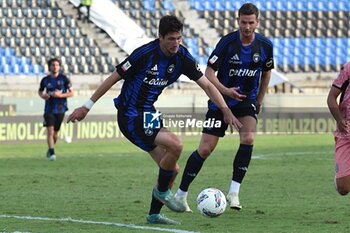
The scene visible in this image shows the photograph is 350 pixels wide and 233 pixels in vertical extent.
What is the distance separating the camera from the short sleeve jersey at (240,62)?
36.1 feet

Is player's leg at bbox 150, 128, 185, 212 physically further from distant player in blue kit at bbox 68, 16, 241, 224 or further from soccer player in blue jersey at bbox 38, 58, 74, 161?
soccer player in blue jersey at bbox 38, 58, 74, 161

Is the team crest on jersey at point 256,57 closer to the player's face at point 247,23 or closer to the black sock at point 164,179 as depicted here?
Answer: the player's face at point 247,23

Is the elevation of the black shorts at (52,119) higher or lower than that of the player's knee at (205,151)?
lower

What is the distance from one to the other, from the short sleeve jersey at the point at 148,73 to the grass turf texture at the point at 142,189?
1.19m

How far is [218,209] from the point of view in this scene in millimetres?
9656

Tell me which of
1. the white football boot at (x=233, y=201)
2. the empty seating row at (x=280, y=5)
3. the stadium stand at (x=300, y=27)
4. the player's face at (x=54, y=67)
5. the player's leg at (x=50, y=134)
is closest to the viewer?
the white football boot at (x=233, y=201)

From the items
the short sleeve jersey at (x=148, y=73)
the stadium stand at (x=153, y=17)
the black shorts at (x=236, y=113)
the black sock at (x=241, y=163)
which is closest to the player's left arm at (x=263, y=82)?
the black shorts at (x=236, y=113)

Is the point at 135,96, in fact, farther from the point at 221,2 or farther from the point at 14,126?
the point at 221,2

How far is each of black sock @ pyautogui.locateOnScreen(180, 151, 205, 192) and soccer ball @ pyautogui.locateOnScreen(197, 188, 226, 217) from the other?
1163 millimetres

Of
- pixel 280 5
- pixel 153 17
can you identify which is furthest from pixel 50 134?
pixel 280 5

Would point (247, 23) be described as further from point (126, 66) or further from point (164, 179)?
point (164, 179)

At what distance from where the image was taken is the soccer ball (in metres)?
9.63

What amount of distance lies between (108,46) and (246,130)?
2297 centimetres

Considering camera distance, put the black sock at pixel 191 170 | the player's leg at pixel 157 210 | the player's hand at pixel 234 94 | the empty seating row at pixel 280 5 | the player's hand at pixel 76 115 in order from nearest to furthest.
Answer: the player's hand at pixel 76 115
the player's leg at pixel 157 210
the player's hand at pixel 234 94
the black sock at pixel 191 170
the empty seating row at pixel 280 5
